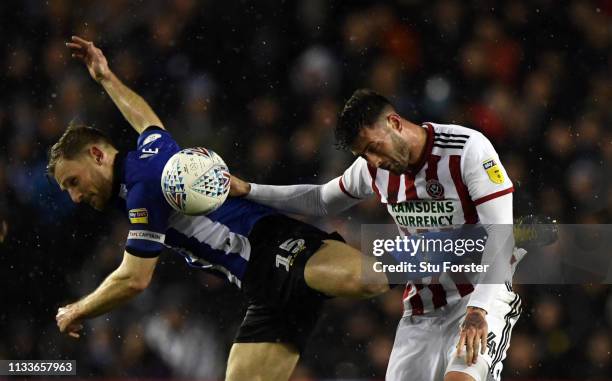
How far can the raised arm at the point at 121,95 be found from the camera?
3.98 m

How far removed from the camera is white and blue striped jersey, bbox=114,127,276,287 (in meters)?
3.59

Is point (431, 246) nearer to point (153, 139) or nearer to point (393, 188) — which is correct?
point (393, 188)

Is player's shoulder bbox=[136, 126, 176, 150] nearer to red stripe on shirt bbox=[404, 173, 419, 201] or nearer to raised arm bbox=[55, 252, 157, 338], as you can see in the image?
raised arm bbox=[55, 252, 157, 338]

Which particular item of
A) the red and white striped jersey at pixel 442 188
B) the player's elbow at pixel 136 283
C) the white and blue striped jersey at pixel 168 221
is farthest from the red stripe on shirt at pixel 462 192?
the player's elbow at pixel 136 283

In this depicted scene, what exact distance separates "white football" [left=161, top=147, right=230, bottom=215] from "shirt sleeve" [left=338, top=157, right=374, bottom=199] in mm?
600

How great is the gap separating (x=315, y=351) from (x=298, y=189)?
2089 millimetres

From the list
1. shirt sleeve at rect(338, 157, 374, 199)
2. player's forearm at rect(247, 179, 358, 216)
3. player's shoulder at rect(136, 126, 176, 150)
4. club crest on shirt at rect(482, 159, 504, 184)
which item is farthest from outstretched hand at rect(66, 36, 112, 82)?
club crest on shirt at rect(482, 159, 504, 184)

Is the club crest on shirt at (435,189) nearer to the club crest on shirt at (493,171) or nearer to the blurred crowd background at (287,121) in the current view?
the club crest on shirt at (493,171)

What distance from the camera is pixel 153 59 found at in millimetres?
6602

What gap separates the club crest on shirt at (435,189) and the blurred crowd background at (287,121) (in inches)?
95.3

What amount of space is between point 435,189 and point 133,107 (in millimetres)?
1428

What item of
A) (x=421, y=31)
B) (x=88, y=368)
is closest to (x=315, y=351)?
(x=88, y=368)

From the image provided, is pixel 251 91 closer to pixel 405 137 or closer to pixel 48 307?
pixel 48 307

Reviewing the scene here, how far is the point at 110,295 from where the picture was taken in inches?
142
